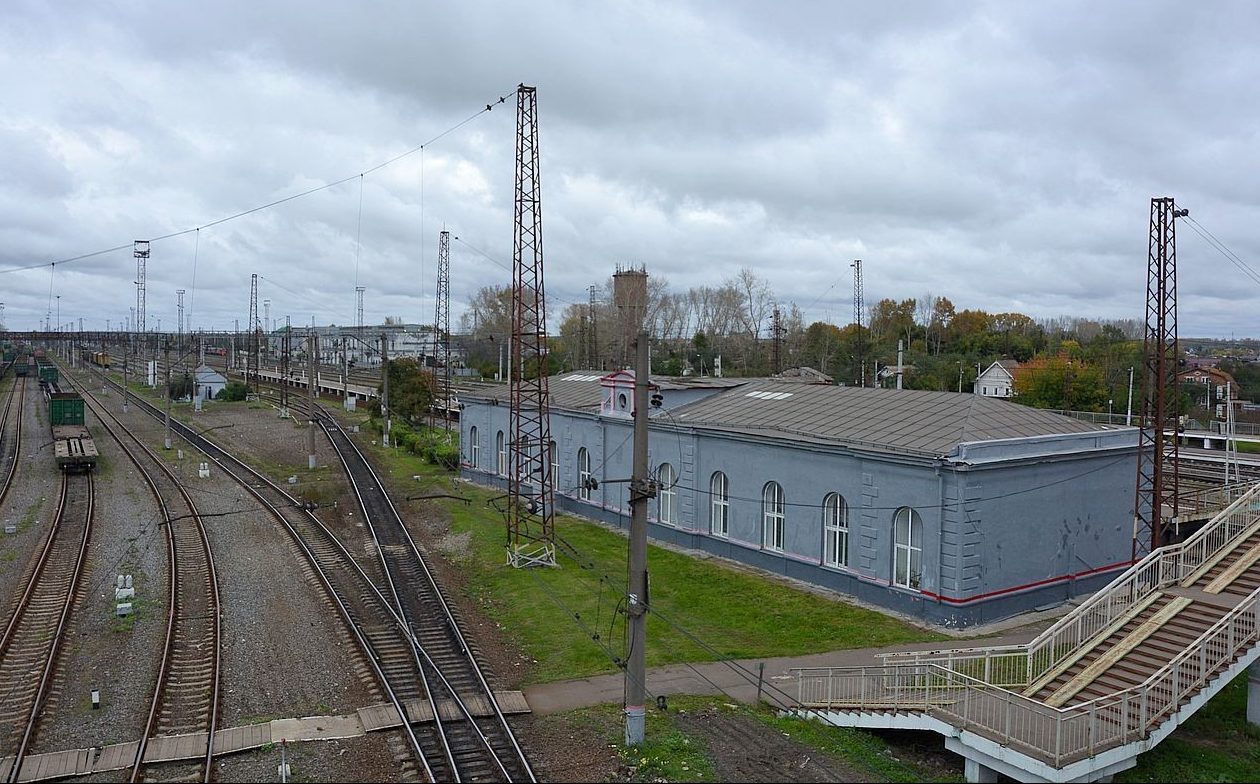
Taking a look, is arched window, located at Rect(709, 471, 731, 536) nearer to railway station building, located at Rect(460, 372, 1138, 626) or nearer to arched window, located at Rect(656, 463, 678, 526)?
railway station building, located at Rect(460, 372, 1138, 626)

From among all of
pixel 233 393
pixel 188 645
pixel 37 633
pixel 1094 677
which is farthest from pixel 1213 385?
pixel 233 393

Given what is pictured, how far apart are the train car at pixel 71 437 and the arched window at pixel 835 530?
36182 millimetres

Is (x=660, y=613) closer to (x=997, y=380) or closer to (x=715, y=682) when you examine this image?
(x=715, y=682)

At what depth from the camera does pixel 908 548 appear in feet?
78.7

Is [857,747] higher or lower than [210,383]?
lower

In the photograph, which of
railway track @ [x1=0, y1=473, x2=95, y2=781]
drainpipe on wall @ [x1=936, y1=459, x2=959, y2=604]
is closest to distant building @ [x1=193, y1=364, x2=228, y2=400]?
railway track @ [x1=0, y1=473, x2=95, y2=781]

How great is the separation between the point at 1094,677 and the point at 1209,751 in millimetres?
2394

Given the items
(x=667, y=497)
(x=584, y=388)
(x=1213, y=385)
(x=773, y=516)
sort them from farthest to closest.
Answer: (x=1213, y=385) < (x=584, y=388) < (x=667, y=497) < (x=773, y=516)

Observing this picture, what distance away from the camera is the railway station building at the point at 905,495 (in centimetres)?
2303

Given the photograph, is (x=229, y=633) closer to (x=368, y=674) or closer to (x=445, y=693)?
(x=368, y=674)

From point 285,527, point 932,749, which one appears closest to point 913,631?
point 932,749

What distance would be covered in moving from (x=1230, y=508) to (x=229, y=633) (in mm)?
22625

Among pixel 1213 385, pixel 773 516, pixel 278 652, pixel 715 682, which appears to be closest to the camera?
pixel 715 682

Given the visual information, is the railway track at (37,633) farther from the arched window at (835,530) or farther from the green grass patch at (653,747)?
the arched window at (835,530)
